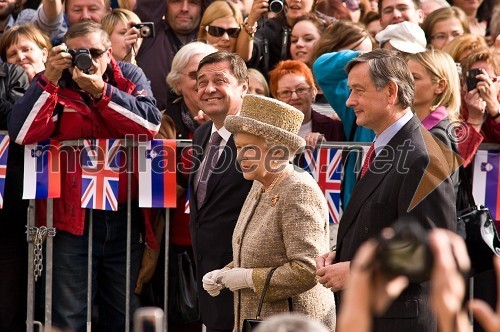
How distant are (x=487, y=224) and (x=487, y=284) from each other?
1145mm

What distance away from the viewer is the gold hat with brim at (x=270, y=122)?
5.12 metres

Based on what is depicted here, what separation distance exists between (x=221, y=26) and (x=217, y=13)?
0.36 feet

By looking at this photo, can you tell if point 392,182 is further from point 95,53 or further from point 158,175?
point 95,53

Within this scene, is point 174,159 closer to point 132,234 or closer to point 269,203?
point 132,234

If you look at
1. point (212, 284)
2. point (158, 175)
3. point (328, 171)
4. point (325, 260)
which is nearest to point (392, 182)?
point (325, 260)

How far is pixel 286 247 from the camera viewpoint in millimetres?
4988

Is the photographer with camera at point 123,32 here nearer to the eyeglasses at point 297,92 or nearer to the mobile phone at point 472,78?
the eyeglasses at point 297,92

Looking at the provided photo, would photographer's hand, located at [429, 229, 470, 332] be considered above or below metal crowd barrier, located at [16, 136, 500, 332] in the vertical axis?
above

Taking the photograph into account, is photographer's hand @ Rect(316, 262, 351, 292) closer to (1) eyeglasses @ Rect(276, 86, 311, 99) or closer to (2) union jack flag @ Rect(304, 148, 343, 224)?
(2) union jack flag @ Rect(304, 148, 343, 224)

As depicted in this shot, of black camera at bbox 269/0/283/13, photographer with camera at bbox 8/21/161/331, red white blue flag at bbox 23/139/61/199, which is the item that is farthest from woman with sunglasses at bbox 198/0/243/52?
red white blue flag at bbox 23/139/61/199

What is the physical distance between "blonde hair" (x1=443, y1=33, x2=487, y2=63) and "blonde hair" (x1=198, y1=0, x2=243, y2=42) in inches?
62.4

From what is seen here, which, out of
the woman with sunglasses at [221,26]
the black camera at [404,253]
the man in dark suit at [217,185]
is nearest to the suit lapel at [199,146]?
the man in dark suit at [217,185]

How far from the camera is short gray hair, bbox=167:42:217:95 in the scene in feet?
23.5

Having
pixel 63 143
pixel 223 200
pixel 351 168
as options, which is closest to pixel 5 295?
pixel 63 143
